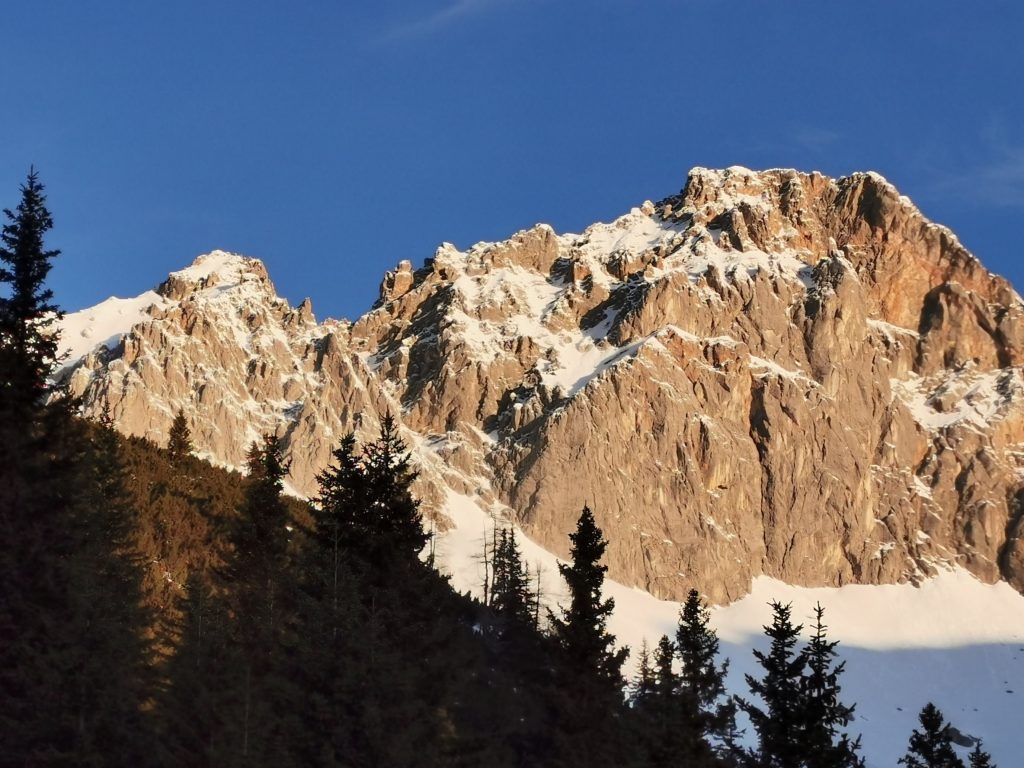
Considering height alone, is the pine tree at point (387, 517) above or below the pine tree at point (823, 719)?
above

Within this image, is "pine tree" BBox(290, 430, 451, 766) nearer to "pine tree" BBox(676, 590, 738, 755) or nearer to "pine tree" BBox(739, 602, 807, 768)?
"pine tree" BBox(676, 590, 738, 755)

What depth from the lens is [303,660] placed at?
23.8m

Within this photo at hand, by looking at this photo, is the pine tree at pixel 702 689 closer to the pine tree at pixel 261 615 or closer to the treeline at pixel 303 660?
the treeline at pixel 303 660

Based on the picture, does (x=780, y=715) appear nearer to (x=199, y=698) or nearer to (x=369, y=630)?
(x=369, y=630)

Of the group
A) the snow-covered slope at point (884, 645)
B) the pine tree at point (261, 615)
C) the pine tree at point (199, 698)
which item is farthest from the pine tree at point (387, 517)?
the snow-covered slope at point (884, 645)

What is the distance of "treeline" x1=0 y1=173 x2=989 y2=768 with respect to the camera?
77.5ft

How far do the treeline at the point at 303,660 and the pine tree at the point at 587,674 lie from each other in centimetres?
8

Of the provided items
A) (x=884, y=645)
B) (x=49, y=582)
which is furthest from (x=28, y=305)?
(x=884, y=645)

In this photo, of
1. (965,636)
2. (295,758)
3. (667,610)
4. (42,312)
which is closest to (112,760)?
(295,758)

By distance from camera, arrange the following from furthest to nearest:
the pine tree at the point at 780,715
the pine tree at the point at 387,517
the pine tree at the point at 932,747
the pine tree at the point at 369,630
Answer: the pine tree at the point at 932,747, the pine tree at the point at 387,517, the pine tree at the point at 780,715, the pine tree at the point at 369,630

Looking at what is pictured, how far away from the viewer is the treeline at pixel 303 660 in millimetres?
23625

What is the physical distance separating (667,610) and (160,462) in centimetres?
12288

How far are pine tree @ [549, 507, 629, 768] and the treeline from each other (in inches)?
3.2

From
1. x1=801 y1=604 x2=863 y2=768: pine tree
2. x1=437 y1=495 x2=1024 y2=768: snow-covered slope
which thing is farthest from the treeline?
x1=437 y1=495 x2=1024 y2=768: snow-covered slope
